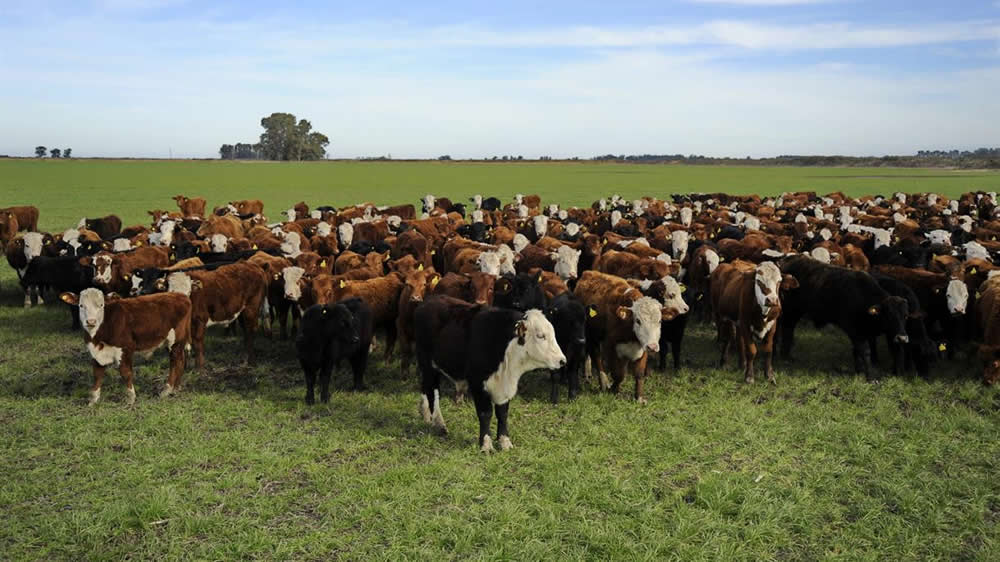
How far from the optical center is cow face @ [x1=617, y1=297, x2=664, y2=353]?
A: 7.68 meters

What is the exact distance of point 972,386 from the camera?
27.5 ft

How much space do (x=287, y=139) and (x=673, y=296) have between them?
12600 cm

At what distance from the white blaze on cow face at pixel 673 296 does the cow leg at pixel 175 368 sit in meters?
5.87

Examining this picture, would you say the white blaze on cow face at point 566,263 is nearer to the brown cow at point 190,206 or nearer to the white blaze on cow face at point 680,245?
the white blaze on cow face at point 680,245

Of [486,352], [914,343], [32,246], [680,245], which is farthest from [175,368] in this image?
[680,245]

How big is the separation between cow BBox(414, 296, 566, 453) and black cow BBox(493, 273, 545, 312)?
1.54 m

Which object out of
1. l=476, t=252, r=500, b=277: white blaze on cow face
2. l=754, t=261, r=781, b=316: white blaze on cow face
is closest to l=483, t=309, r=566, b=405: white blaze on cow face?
l=754, t=261, r=781, b=316: white blaze on cow face

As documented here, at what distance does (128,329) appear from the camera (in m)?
7.91

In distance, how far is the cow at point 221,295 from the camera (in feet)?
29.9

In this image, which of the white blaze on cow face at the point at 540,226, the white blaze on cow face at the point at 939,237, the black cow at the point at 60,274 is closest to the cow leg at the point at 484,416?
the black cow at the point at 60,274

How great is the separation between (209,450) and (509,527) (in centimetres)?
307

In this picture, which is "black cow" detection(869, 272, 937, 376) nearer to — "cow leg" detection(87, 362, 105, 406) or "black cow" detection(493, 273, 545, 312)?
"black cow" detection(493, 273, 545, 312)

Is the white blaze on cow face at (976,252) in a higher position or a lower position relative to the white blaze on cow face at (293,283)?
higher

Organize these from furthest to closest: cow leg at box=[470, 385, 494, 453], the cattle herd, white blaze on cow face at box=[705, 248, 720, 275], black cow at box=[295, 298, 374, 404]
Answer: white blaze on cow face at box=[705, 248, 720, 275], black cow at box=[295, 298, 374, 404], the cattle herd, cow leg at box=[470, 385, 494, 453]
